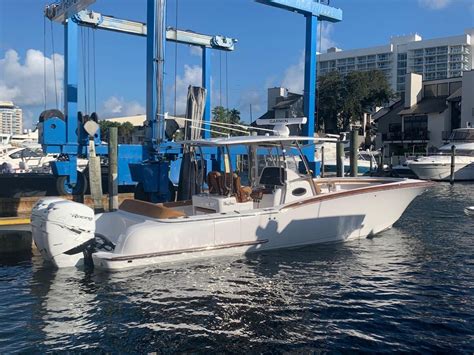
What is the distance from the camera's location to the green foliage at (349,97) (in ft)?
205

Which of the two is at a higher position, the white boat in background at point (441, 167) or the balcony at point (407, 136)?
the balcony at point (407, 136)

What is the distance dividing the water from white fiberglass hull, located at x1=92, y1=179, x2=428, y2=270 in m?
0.25

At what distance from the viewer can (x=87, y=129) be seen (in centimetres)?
1465

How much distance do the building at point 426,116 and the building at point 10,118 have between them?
144 feet

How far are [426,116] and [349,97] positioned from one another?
446 inches

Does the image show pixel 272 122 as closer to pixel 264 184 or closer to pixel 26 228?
pixel 264 184

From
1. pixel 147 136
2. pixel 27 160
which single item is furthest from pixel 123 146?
pixel 27 160

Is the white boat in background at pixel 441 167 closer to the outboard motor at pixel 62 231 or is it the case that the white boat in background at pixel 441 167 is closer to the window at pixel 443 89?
the window at pixel 443 89

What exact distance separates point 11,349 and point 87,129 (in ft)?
31.5

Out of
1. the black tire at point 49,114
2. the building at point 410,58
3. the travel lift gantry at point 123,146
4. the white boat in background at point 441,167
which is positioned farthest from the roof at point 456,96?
the building at point 410,58

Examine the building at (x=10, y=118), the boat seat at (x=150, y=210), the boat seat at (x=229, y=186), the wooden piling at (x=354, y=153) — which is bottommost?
the boat seat at (x=150, y=210)

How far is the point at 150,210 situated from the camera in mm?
9719

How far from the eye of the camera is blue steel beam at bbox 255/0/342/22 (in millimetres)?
16672

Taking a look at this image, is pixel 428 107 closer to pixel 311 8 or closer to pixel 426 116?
pixel 426 116
